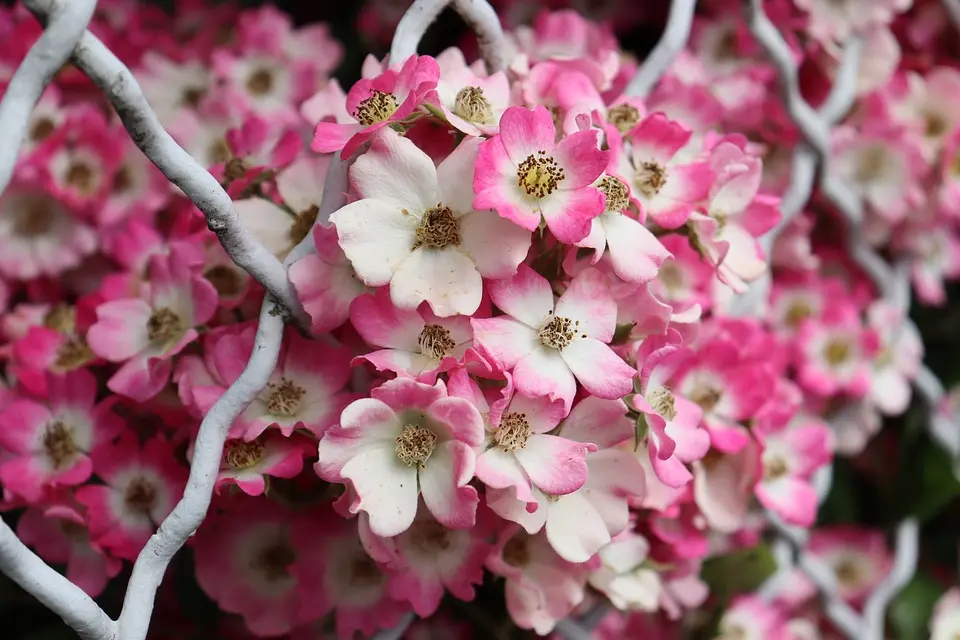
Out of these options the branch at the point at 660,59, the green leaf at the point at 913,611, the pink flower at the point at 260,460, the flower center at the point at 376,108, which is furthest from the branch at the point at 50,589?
the green leaf at the point at 913,611

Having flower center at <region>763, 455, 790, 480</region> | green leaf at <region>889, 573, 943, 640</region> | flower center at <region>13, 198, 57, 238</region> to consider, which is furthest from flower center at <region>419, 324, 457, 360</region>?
green leaf at <region>889, 573, 943, 640</region>

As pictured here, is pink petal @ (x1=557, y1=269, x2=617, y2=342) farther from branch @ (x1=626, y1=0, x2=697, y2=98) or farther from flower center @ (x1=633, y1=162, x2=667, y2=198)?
branch @ (x1=626, y1=0, x2=697, y2=98)

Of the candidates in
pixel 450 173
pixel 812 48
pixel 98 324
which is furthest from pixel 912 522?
pixel 98 324

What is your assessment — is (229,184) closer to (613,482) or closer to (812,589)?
(613,482)

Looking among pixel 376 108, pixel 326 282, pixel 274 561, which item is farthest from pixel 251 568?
pixel 376 108

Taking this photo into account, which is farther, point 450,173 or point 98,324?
point 98,324
